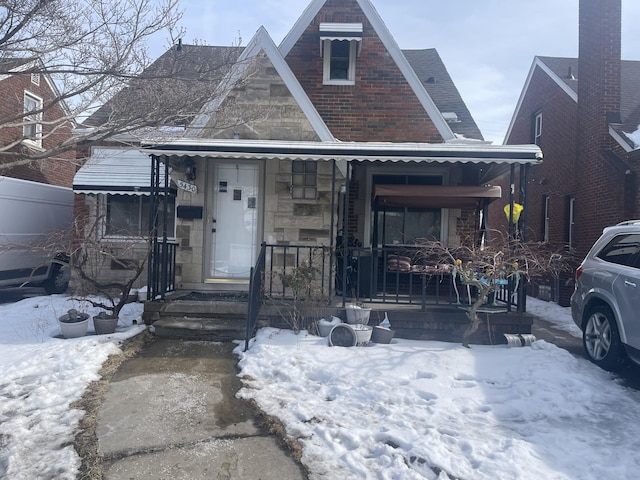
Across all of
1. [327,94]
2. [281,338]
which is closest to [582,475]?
[281,338]

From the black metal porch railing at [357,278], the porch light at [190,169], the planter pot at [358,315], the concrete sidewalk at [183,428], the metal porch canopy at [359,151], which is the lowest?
the concrete sidewalk at [183,428]

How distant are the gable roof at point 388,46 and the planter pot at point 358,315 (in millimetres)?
5042

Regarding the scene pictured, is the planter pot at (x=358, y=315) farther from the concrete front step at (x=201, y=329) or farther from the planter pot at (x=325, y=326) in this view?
the concrete front step at (x=201, y=329)

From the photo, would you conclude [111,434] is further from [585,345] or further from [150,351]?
[585,345]

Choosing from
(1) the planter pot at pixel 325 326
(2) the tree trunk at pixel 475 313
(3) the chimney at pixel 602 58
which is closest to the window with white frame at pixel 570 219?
(3) the chimney at pixel 602 58

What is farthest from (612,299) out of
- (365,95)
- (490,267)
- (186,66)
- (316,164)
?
(365,95)

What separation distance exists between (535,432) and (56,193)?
1173cm

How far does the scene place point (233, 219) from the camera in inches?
335

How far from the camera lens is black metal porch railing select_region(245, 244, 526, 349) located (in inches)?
266

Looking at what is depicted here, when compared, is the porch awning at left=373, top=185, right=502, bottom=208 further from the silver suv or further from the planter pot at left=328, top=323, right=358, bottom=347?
the planter pot at left=328, top=323, right=358, bottom=347

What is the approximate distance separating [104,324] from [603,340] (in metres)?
6.56

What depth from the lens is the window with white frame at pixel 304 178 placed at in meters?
8.38

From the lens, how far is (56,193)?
37.9 ft

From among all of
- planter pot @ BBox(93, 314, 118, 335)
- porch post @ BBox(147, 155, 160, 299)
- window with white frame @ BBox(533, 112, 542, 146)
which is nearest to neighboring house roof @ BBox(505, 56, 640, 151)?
window with white frame @ BBox(533, 112, 542, 146)
